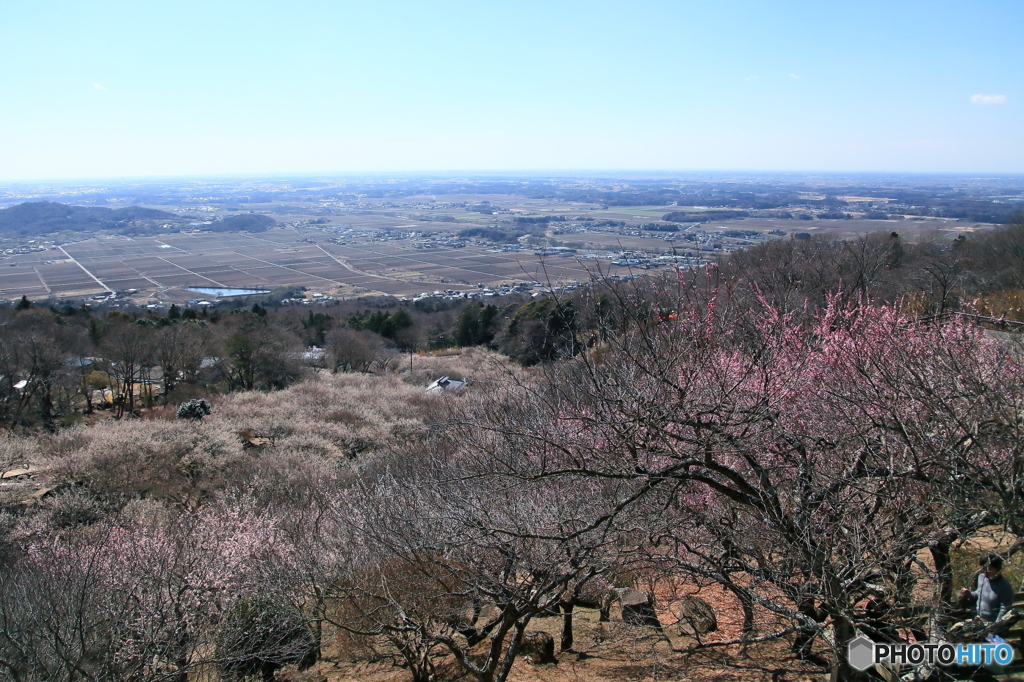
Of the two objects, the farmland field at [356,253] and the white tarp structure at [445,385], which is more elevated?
the farmland field at [356,253]

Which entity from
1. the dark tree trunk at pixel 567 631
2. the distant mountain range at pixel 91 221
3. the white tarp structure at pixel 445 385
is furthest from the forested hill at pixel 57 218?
the dark tree trunk at pixel 567 631

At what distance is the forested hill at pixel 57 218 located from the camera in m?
104

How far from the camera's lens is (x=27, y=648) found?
18.3ft

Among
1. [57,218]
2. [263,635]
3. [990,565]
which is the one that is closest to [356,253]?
[57,218]

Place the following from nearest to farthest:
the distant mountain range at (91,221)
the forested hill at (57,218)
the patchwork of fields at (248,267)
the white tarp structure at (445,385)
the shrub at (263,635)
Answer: the shrub at (263,635) < the white tarp structure at (445,385) < the patchwork of fields at (248,267) < the forested hill at (57,218) < the distant mountain range at (91,221)

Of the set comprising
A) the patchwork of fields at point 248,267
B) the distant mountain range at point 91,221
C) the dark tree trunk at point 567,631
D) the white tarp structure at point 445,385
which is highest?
the distant mountain range at point 91,221

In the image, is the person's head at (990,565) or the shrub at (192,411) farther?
the shrub at (192,411)

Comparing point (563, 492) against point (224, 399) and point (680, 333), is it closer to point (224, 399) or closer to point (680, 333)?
point (680, 333)

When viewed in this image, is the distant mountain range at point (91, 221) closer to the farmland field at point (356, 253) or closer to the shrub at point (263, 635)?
the farmland field at point (356, 253)

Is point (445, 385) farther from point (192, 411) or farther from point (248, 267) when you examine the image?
point (248, 267)

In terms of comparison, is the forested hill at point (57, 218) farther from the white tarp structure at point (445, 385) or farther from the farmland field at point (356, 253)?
the white tarp structure at point (445, 385)

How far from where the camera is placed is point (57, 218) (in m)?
111

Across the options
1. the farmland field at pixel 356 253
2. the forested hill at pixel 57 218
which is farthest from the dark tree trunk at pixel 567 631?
the forested hill at pixel 57 218

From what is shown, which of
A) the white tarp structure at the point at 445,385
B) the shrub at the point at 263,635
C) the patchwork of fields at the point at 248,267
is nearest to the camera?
the shrub at the point at 263,635
